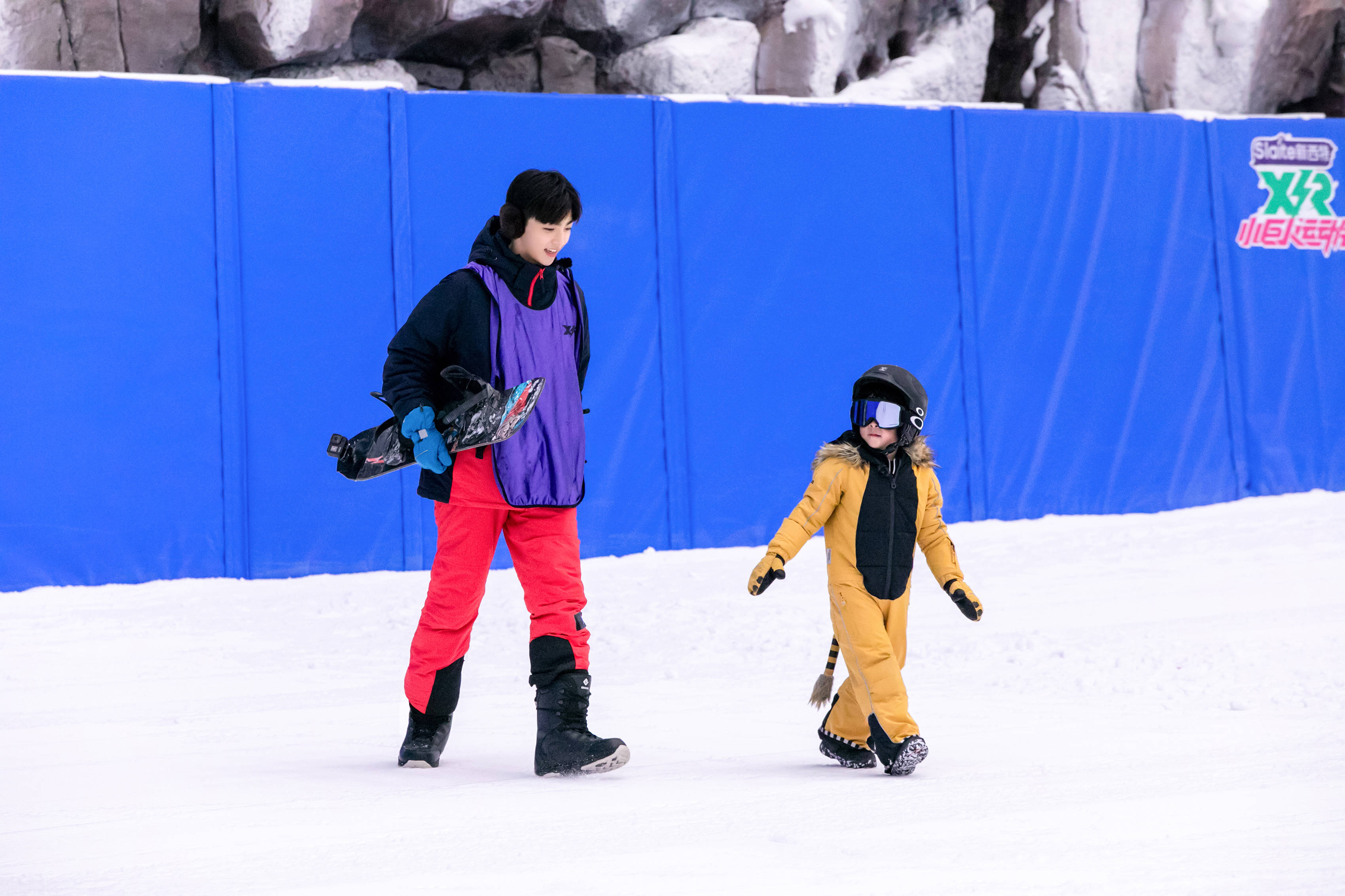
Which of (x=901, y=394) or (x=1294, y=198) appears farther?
(x=1294, y=198)

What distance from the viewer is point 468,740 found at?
129 inches

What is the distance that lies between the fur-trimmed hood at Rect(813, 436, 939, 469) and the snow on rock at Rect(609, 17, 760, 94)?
5394 millimetres

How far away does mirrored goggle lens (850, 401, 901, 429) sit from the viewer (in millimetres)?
2998

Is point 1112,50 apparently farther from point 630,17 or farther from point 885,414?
point 885,414

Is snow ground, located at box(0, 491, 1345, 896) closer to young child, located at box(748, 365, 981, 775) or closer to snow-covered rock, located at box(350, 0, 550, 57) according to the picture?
young child, located at box(748, 365, 981, 775)

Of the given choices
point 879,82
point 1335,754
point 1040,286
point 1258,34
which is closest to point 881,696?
point 1335,754

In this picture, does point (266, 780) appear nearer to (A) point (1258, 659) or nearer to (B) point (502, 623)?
(B) point (502, 623)

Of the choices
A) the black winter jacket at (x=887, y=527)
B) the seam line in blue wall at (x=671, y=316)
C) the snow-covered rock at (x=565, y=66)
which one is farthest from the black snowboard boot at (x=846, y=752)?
the snow-covered rock at (x=565, y=66)

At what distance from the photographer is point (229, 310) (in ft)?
20.1

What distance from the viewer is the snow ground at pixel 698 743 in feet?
6.79

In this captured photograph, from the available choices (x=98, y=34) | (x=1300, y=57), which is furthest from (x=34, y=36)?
(x=1300, y=57)

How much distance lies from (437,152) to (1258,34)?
19.4ft

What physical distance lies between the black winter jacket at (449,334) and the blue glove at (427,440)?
46mm

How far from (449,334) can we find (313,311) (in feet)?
11.7
